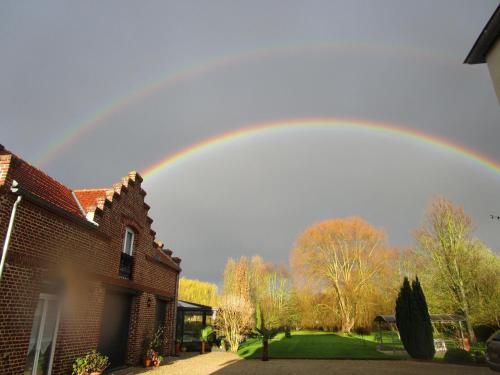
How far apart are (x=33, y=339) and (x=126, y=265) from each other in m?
5.10

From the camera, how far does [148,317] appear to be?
14789 mm

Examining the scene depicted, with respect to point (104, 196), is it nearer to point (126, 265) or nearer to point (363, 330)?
point (126, 265)

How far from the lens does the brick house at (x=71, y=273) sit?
7.69m

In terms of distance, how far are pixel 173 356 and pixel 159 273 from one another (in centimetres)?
531

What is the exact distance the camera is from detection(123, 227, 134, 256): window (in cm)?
1368

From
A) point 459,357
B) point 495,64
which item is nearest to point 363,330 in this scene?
point 459,357

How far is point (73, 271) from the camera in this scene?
9.78 meters

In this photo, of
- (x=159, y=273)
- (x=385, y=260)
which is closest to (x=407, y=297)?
(x=159, y=273)

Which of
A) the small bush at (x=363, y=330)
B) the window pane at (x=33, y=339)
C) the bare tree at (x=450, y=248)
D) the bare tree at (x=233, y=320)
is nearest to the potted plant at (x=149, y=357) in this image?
the window pane at (x=33, y=339)

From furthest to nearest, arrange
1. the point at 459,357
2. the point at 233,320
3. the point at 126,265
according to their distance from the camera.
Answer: the point at 233,320 → the point at 459,357 → the point at 126,265

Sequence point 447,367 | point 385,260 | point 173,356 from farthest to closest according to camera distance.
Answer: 1. point 385,260
2. point 173,356
3. point 447,367

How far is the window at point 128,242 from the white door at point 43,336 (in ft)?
14.7

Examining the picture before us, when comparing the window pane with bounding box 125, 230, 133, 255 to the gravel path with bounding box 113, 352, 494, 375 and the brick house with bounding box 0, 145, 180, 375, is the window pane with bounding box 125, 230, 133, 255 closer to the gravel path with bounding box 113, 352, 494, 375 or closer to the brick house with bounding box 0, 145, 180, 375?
the brick house with bounding box 0, 145, 180, 375

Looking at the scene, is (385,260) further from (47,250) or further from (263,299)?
→ (47,250)
